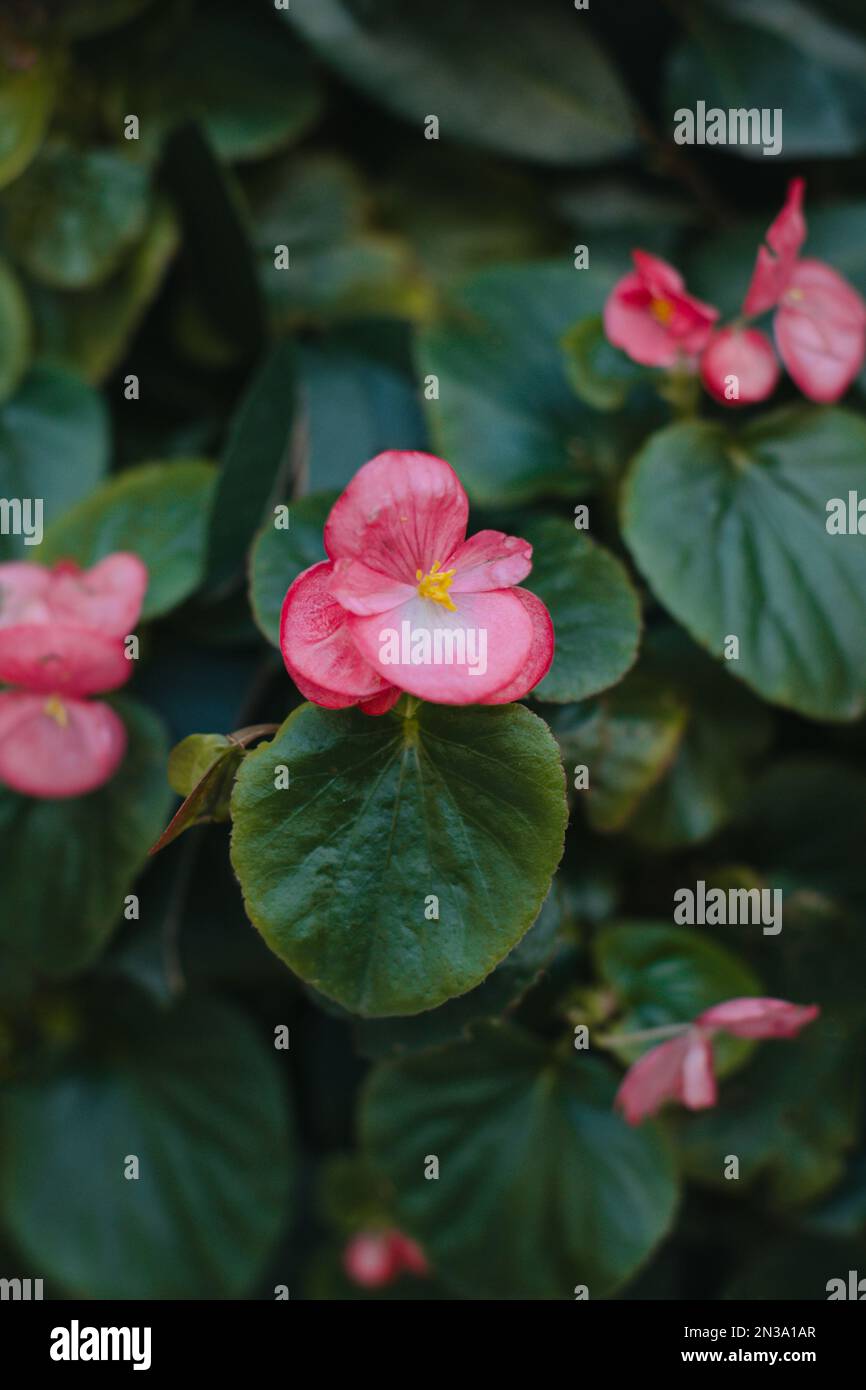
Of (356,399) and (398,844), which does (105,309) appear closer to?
(356,399)

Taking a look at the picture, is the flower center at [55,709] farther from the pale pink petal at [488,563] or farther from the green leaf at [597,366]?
the green leaf at [597,366]

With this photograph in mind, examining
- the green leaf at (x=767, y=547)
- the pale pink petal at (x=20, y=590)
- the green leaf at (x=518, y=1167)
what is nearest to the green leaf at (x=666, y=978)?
the green leaf at (x=518, y=1167)

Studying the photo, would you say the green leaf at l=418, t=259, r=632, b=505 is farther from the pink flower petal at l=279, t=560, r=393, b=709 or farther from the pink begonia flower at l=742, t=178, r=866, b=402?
the pink flower petal at l=279, t=560, r=393, b=709

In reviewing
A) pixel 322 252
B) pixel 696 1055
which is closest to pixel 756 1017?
pixel 696 1055

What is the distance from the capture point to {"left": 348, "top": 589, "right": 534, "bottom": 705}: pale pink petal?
1.35ft

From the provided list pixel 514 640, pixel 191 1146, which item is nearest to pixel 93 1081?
pixel 191 1146

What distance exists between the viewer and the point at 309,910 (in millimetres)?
462

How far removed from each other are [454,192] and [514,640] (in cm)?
60

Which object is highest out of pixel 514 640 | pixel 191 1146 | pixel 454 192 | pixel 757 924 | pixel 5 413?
pixel 454 192

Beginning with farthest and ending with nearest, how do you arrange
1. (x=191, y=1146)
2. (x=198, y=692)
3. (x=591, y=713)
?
(x=191, y=1146) → (x=198, y=692) → (x=591, y=713)

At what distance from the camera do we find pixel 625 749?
642mm

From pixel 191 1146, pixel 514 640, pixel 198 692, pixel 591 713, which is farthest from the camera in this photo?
pixel 191 1146

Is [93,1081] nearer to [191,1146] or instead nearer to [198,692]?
[191,1146]

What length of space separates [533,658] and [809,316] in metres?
0.30
